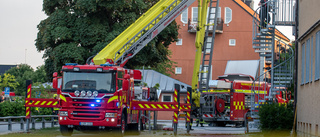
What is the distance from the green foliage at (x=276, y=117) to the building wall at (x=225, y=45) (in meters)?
36.1

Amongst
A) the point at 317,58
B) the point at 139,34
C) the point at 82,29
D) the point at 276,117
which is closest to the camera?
the point at 317,58

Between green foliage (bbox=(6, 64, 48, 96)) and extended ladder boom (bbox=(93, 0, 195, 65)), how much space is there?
2374 inches

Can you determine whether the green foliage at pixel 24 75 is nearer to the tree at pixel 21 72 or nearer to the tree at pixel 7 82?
the tree at pixel 21 72

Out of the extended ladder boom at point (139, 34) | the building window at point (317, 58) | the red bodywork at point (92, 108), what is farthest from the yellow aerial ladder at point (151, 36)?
Result: the building window at point (317, 58)

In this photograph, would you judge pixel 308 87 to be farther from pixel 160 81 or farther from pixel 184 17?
pixel 184 17

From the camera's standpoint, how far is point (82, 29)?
29.5m

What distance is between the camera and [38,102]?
21.4m

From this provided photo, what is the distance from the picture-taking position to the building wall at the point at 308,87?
16406 mm

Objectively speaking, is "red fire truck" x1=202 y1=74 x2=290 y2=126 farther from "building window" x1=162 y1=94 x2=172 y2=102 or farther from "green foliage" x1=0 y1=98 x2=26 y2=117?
"building window" x1=162 y1=94 x2=172 y2=102

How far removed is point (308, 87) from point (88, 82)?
7.50m

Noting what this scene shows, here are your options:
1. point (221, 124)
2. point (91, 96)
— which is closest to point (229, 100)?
point (221, 124)

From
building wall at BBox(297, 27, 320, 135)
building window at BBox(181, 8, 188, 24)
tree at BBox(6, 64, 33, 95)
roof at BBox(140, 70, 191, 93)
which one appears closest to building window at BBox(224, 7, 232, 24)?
building window at BBox(181, 8, 188, 24)

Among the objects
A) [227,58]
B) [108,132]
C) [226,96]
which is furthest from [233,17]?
[108,132]

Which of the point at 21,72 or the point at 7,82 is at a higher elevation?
the point at 21,72
